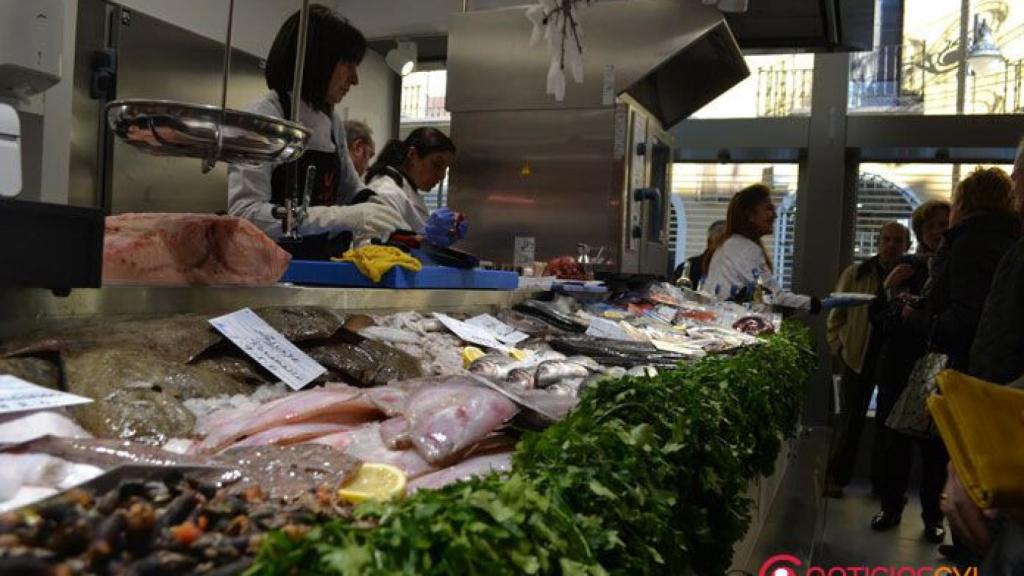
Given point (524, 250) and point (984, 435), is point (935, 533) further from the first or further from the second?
point (984, 435)

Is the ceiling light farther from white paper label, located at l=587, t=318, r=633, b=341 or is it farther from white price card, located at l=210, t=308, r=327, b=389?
white price card, located at l=210, t=308, r=327, b=389

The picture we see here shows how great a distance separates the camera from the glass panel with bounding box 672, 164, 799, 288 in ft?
28.0

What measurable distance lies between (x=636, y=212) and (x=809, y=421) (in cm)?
326

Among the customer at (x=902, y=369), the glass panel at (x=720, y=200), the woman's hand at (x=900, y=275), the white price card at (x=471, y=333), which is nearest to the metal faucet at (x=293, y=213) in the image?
the white price card at (x=471, y=333)

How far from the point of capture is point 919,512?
654 cm

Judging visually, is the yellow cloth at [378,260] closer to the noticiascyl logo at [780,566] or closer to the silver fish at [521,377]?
the silver fish at [521,377]

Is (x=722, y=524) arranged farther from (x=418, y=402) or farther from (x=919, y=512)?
(x=919, y=512)

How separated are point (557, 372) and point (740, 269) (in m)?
4.14

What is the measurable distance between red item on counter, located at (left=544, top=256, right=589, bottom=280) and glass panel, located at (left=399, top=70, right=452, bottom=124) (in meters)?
4.20

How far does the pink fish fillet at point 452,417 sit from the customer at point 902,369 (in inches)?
185

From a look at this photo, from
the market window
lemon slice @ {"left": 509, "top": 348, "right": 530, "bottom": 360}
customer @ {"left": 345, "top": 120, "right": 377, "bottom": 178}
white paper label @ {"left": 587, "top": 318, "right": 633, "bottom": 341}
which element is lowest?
lemon slice @ {"left": 509, "top": 348, "right": 530, "bottom": 360}

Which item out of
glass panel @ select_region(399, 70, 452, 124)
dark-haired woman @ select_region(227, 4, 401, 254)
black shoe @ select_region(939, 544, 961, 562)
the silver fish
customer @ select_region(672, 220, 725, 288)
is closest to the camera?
the silver fish

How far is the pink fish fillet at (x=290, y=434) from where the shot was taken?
1.45 metres

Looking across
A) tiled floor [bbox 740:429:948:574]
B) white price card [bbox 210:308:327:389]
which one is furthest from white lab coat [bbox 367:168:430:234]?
white price card [bbox 210:308:327:389]
